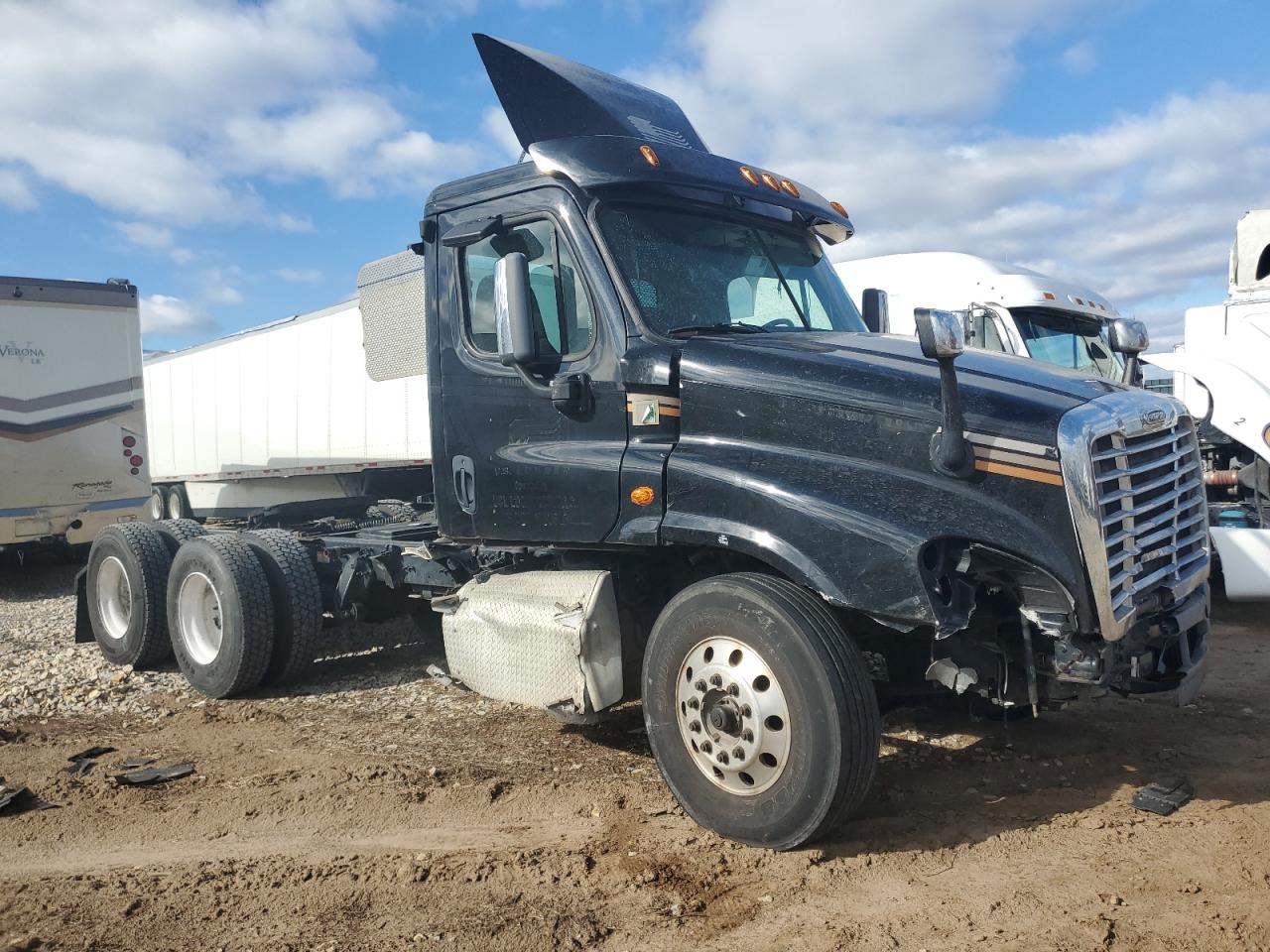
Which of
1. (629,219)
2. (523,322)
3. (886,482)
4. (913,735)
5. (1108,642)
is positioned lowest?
(913,735)

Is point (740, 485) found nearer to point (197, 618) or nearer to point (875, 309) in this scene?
point (875, 309)

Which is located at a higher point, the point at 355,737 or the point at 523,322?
the point at 523,322

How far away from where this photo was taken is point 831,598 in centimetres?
398

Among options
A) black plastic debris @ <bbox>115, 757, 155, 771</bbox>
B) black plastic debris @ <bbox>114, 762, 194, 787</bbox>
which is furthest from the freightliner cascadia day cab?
black plastic debris @ <bbox>115, 757, 155, 771</bbox>

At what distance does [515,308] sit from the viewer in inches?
185

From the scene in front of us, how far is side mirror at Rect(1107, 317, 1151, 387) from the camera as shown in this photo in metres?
5.08

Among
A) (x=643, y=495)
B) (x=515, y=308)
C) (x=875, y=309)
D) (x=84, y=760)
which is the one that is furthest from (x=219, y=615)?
(x=875, y=309)

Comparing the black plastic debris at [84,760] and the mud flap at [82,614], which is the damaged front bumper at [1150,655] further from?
the mud flap at [82,614]

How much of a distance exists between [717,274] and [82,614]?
5819mm

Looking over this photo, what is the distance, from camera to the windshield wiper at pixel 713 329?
472cm

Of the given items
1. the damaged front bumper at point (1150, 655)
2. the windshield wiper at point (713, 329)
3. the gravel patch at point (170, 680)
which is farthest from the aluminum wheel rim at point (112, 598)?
the damaged front bumper at point (1150, 655)

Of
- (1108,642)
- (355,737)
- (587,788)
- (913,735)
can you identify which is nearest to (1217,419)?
(913,735)

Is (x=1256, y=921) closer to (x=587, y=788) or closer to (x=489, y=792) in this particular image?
(x=587, y=788)

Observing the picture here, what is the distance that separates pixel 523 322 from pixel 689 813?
7.26 ft
